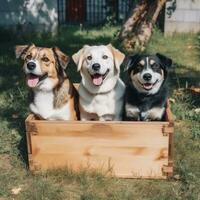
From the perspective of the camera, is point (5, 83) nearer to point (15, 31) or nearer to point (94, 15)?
point (15, 31)

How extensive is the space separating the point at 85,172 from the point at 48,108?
0.74 metres

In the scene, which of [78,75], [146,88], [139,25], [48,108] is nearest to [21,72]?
[78,75]

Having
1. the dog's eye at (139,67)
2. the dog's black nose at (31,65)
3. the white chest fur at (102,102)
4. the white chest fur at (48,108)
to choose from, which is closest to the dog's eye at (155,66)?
the dog's eye at (139,67)

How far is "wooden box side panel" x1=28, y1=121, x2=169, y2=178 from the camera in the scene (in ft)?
13.6

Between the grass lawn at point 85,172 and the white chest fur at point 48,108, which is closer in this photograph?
the grass lawn at point 85,172

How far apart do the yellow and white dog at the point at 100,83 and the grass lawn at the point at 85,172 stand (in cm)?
62

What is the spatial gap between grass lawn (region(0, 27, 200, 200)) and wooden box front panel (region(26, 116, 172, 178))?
108 millimetres

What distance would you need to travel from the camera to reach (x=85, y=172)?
14.2ft

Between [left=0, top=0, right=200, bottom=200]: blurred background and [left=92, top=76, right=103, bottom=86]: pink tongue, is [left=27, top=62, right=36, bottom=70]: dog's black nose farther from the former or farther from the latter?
[left=0, top=0, right=200, bottom=200]: blurred background

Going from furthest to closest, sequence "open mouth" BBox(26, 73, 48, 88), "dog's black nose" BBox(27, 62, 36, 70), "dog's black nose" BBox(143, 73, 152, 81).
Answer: "open mouth" BBox(26, 73, 48, 88) → "dog's black nose" BBox(27, 62, 36, 70) → "dog's black nose" BBox(143, 73, 152, 81)

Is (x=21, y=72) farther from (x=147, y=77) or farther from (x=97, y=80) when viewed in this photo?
(x=147, y=77)

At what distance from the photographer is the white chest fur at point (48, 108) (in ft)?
14.5

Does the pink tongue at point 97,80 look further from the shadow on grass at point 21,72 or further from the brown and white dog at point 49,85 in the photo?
the shadow on grass at point 21,72

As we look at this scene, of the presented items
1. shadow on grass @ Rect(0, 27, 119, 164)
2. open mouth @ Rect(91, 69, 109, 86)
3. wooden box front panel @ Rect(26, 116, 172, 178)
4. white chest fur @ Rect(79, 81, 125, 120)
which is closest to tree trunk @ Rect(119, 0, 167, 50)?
shadow on grass @ Rect(0, 27, 119, 164)
